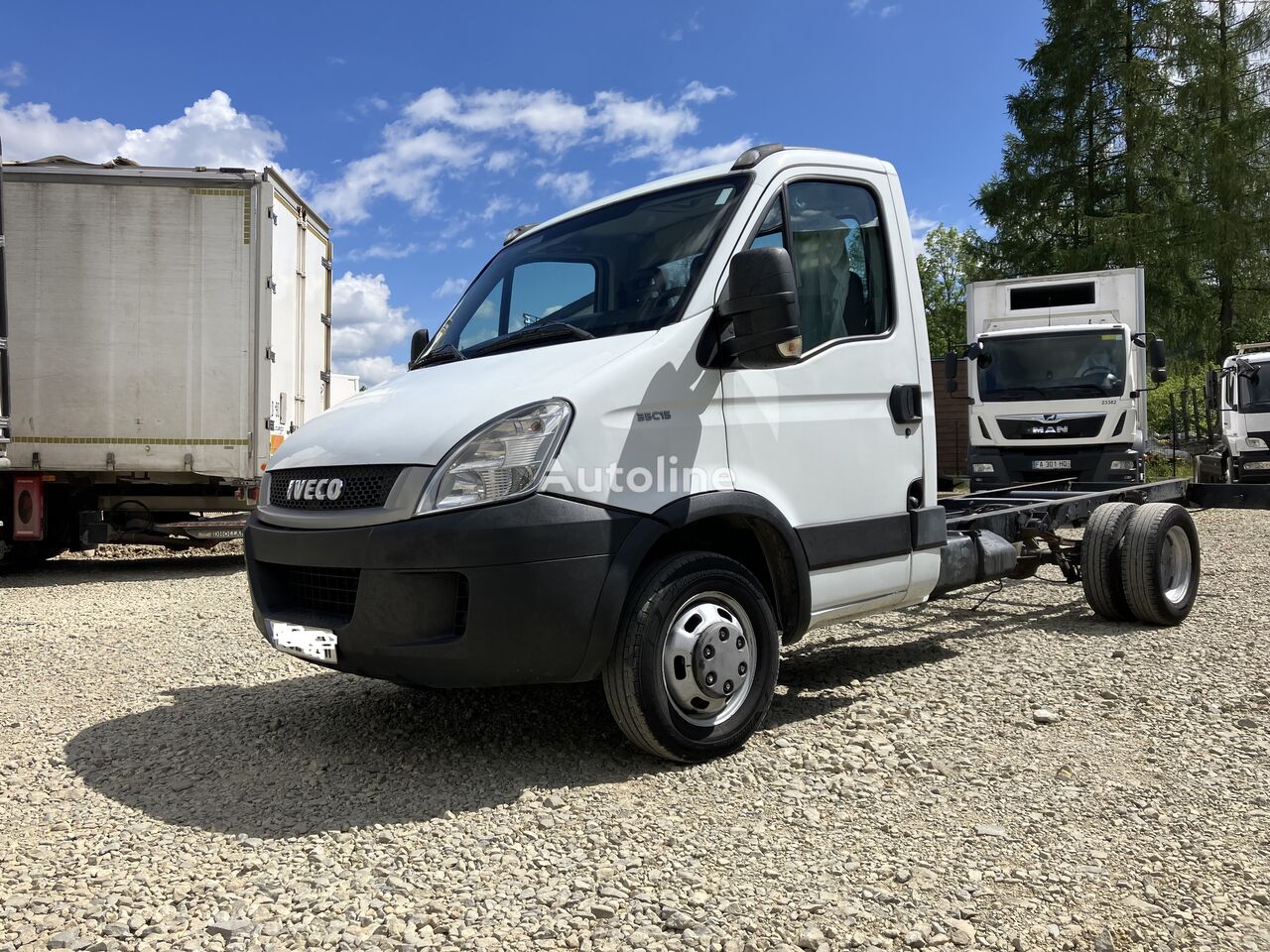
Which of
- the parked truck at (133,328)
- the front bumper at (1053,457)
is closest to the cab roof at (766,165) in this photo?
the parked truck at (133,328)

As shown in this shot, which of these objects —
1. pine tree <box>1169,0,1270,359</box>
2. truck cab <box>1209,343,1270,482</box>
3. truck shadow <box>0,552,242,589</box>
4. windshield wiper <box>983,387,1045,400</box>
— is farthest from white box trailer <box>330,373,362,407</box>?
pine tree <box>1169,0,1270,359</box>

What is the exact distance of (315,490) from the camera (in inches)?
146

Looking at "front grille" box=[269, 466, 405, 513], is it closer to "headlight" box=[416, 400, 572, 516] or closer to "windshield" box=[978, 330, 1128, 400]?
"headlight" box=[416, 400, 572, 516]

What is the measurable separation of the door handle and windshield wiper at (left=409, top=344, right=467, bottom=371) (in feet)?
6.41

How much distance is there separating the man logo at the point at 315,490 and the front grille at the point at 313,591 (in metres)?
0.27

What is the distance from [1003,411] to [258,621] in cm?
1137

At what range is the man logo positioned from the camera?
3.62 m

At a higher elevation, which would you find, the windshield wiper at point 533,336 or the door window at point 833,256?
the door window at point 833,256

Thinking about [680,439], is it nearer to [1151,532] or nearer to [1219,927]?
[1219,927]

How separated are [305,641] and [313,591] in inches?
8.4

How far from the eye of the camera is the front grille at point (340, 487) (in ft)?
11.4

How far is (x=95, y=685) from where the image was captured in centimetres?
534

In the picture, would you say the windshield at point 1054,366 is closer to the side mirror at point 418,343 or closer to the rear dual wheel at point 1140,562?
the rear dual wheel at point 1140,562

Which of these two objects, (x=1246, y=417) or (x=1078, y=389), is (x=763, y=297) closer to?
(x=1078, y=389)
